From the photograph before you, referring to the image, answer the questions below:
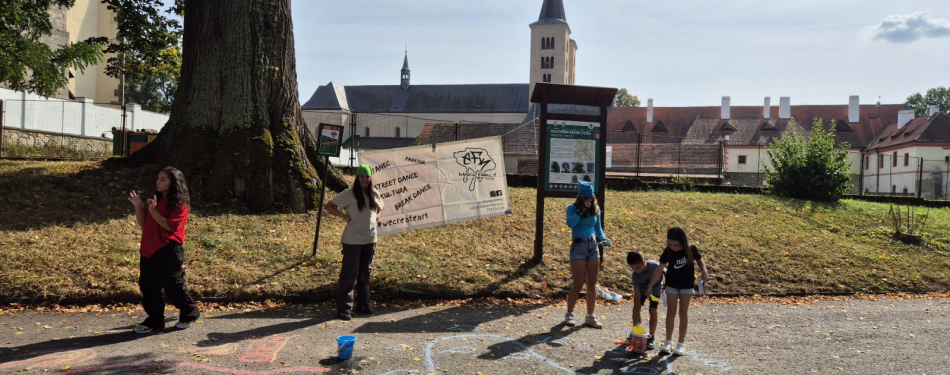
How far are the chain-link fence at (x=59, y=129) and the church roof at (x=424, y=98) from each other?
242ft

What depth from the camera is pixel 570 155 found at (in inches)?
408

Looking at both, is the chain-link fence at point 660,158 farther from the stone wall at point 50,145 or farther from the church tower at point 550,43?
the church tower at point 550,43

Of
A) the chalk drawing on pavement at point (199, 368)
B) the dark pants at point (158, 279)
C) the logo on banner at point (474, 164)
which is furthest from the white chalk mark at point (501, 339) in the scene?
the logo on banner at point (474, 164)

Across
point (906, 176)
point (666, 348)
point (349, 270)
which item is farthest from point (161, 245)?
point (906, 176)

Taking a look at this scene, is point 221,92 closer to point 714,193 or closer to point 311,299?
point 311,299

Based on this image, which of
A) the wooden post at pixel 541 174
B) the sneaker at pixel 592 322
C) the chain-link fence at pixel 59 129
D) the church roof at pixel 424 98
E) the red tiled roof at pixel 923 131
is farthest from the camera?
the church roof at pixel 424 98

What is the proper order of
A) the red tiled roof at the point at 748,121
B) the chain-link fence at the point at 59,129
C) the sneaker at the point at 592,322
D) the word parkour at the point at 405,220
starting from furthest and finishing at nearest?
the red tiled roof at the point at 748,121, the chain-link fence at the point at 59,129, the word parkour at the point at 405,220, the sneaker at the point at 592,322

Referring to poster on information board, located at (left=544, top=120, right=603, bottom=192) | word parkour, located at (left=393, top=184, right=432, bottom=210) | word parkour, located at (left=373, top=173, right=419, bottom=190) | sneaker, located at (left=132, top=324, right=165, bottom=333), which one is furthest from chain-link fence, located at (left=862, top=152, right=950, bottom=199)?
sneaker, located at (left=132, top=324, right=165, bottom=333)

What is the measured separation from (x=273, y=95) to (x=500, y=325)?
274 inches

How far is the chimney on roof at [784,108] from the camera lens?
219ft

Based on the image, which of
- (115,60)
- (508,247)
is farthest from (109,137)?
(508,247)

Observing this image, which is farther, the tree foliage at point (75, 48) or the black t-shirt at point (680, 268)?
the tree foliage at point (75, 48)

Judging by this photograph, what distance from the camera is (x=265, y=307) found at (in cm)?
788

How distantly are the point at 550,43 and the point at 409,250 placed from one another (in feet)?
278
